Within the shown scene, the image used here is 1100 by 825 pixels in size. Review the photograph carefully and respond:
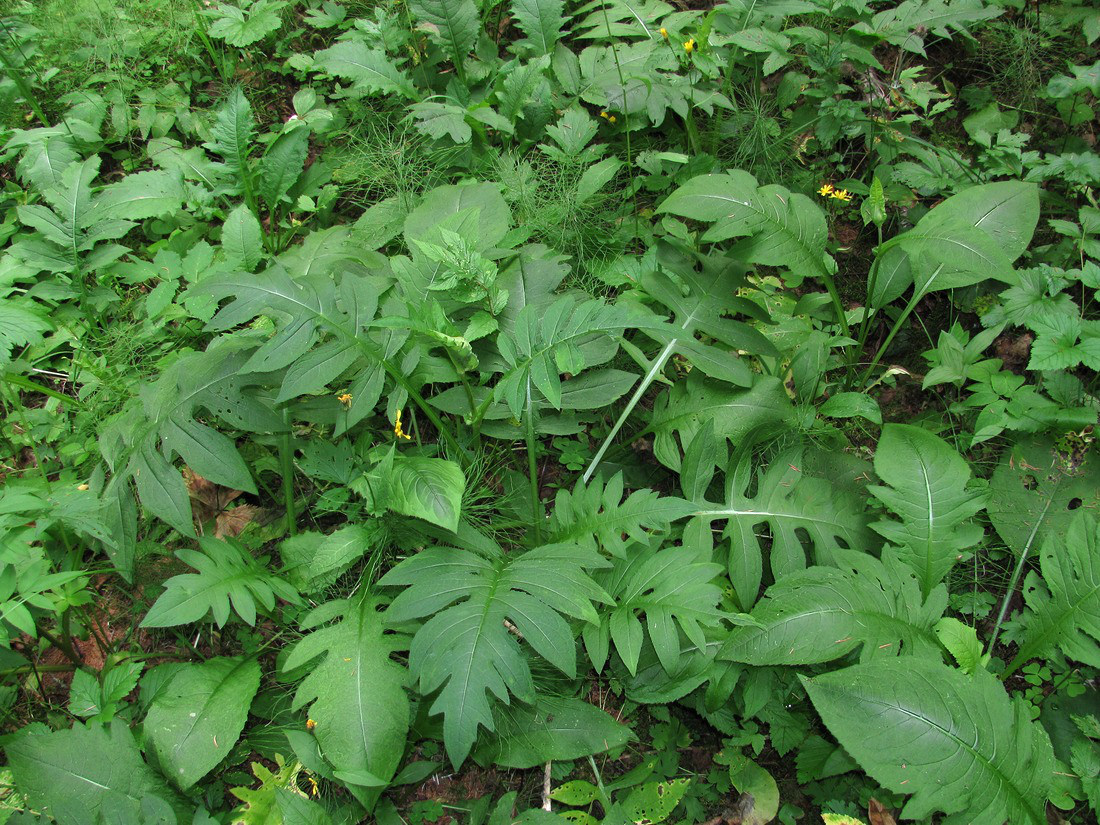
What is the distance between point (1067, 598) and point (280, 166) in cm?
340

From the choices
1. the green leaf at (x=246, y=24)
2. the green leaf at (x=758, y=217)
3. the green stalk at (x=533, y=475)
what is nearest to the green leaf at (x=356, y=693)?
the green stalk at (x=533, y=475)

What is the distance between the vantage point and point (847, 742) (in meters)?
1.96

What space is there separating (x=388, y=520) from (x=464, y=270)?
2.77ft

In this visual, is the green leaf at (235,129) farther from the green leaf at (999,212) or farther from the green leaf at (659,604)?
the green leaf at (999,212)

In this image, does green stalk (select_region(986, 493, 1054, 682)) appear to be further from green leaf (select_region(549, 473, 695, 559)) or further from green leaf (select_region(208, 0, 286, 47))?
green leaf (select_region(208, 0, 286, 47))

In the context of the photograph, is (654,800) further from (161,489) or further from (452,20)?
(452,20)

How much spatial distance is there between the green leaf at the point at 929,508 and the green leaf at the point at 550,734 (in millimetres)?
1044

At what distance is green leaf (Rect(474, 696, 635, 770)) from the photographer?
2.23 metres

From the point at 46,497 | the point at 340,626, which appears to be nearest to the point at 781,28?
the point at 340,626

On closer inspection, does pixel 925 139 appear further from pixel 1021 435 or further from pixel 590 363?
pixel 590 363

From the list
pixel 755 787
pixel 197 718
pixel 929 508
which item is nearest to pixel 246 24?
pixel 197 718

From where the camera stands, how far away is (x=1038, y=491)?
8.46 feet

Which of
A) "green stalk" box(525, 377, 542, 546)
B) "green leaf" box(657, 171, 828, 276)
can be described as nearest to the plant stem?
"green leaf" box(657, 171, 828, 276)

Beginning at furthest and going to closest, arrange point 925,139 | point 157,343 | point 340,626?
point 925,139 < point 157,343 < point 340,626
